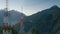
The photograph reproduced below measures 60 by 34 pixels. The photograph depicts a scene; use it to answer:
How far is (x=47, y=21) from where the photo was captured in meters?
13.6

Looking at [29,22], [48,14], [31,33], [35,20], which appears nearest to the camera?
[31,33]

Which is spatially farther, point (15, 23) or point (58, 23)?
point (58, 23)

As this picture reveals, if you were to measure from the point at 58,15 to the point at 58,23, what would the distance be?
154cm


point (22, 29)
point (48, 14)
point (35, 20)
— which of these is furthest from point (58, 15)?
point (22, 29)

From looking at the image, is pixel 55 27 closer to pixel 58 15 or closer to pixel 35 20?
pixel 35 20

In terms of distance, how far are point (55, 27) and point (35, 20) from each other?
5.91ft

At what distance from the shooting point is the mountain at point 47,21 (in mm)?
11734

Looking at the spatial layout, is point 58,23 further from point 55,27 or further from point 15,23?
point 15,23

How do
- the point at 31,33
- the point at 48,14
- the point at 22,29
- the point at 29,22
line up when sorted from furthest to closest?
the point at 48,14 → the point at 29,22 → the point at 22,29 → the point at 31,33

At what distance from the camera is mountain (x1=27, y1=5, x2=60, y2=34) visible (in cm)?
1173

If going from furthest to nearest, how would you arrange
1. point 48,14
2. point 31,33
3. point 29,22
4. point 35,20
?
point 48,14, point 35,20, point 29,22, point 31,33

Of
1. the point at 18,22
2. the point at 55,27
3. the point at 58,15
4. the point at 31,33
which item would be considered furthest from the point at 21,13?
the point at 58,15

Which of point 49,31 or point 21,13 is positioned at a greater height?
point 21,13

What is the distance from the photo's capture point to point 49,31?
37.9ft
